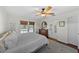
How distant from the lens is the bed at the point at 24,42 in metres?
0.85

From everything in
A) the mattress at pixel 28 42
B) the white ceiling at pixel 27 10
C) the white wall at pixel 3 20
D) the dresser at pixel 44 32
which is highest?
the white ceiling at pixel 27 10

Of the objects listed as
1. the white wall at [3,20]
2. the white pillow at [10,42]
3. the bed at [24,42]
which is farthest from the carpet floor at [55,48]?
the white wall at [3,20]

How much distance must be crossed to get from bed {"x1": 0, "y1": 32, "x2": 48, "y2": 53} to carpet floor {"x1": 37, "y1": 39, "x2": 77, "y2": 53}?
6 centimetres

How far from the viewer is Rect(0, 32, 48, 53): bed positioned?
85cm

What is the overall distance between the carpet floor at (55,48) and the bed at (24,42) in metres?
0.06

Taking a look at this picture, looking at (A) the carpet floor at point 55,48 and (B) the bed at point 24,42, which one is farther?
(A) the carpet floor at point 55,48

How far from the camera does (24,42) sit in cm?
97

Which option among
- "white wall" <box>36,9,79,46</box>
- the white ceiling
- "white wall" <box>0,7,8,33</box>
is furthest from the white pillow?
"white wall" <box>36,9,79,46</box>

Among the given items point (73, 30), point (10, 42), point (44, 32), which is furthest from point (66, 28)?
point (10, 42)

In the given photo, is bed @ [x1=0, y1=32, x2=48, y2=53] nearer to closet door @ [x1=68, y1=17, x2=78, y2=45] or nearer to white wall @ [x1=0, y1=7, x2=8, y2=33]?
white wall @ [x1=0, y1=7, x2=8, y2=33]

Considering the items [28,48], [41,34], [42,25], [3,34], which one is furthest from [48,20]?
[3,34]

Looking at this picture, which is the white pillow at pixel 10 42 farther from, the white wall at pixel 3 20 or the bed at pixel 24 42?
the white wall at pixel 3 20

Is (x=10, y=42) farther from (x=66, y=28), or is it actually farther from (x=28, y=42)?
(x=66, y=28)

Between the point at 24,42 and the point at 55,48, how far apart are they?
0.40 meters
